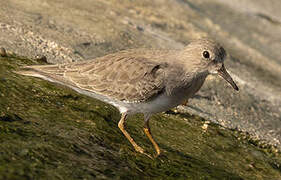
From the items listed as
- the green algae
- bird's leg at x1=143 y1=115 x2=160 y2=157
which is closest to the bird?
bird's leg at x1=143 y1=115 x2=160 y2=157

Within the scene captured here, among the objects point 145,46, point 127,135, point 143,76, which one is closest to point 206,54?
point 143,76

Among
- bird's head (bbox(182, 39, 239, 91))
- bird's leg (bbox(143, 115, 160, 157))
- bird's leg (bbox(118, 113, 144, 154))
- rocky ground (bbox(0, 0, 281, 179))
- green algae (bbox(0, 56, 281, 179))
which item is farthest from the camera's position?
bird's head (bbox(182, 39, 239, 91))

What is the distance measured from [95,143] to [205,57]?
6.86 ft

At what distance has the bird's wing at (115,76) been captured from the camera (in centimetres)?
672

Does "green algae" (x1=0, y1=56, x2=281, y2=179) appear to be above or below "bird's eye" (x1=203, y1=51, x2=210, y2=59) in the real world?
below

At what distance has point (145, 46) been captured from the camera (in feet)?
36.6

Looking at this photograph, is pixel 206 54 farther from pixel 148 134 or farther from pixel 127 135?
pixel 127 135

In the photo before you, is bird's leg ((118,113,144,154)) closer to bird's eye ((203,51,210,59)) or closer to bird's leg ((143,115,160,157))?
bird's leg ((143,115,160,157))

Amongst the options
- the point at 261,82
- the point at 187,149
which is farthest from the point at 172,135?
the point at 261,82

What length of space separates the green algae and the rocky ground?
19 millimetres

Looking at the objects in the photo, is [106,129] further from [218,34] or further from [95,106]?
[218,34]

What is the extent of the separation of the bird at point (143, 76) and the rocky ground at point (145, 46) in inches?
13.0

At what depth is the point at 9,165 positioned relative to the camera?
457 centimetres

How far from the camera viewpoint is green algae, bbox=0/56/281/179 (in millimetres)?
4984
